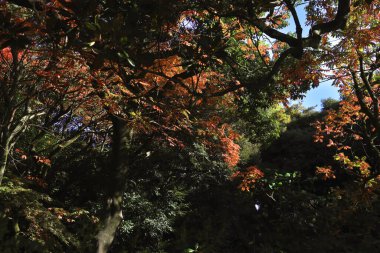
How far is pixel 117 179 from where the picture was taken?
5586mm

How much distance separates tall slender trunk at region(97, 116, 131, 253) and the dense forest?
0.02 metres

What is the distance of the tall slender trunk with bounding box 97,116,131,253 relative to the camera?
5.29 metres

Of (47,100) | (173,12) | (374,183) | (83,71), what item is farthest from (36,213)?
(374,183)

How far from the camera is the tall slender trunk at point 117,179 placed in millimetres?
5293

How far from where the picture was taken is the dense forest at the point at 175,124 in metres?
3.31

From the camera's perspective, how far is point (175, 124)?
26.1 ft

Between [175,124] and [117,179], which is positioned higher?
[175,124]

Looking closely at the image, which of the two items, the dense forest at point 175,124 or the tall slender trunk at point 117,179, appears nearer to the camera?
the dense forest at point 175,124

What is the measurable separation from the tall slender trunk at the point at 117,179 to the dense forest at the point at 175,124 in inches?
0.8

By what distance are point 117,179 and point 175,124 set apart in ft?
8.70

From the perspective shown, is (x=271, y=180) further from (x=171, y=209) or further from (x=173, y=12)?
Answer: (x=173, y=12)

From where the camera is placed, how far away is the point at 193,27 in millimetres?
5695

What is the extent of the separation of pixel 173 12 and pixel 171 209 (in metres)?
8.12

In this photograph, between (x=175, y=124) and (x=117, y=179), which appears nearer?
(x=117, y=179)
